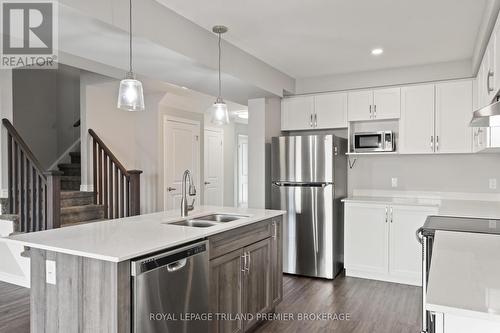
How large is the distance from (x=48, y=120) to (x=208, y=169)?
295cm

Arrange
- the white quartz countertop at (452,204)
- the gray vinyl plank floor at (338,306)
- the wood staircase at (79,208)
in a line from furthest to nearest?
the wood staircase at (79,208) → the white quartz countertop at (452,204) → the gray vinyl plank floor at (338,306)

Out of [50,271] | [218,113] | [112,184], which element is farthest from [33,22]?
[112,184]

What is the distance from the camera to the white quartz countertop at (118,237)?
1749 millimetres

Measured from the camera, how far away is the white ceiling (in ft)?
8.60

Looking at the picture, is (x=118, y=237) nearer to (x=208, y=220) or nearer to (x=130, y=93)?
(x=130, y=93)

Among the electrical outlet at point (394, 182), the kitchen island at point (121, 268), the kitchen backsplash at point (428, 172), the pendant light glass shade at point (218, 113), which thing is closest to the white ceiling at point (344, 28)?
the pendant light glass shade at point (218, 113)

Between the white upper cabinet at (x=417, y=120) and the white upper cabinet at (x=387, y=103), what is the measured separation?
0.18 ft

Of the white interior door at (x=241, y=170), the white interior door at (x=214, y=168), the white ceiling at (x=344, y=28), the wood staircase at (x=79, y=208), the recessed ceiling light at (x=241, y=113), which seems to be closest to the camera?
the white ceiling at (x=344, y=28)

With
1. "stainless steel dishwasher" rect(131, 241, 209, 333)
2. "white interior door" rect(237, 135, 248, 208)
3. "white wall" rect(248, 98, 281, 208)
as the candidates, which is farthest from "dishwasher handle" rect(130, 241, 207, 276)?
"white interior door" rect(237, 135, 248, 208)

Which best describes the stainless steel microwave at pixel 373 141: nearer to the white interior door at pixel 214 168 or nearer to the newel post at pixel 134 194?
the newel post at pixel 134 194

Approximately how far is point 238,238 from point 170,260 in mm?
719

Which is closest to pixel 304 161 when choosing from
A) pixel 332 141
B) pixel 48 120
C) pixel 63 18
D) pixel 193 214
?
pixel 332 141

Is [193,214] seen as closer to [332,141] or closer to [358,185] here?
[332,141]

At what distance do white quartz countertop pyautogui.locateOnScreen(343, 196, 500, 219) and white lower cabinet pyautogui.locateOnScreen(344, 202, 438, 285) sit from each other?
54mm
